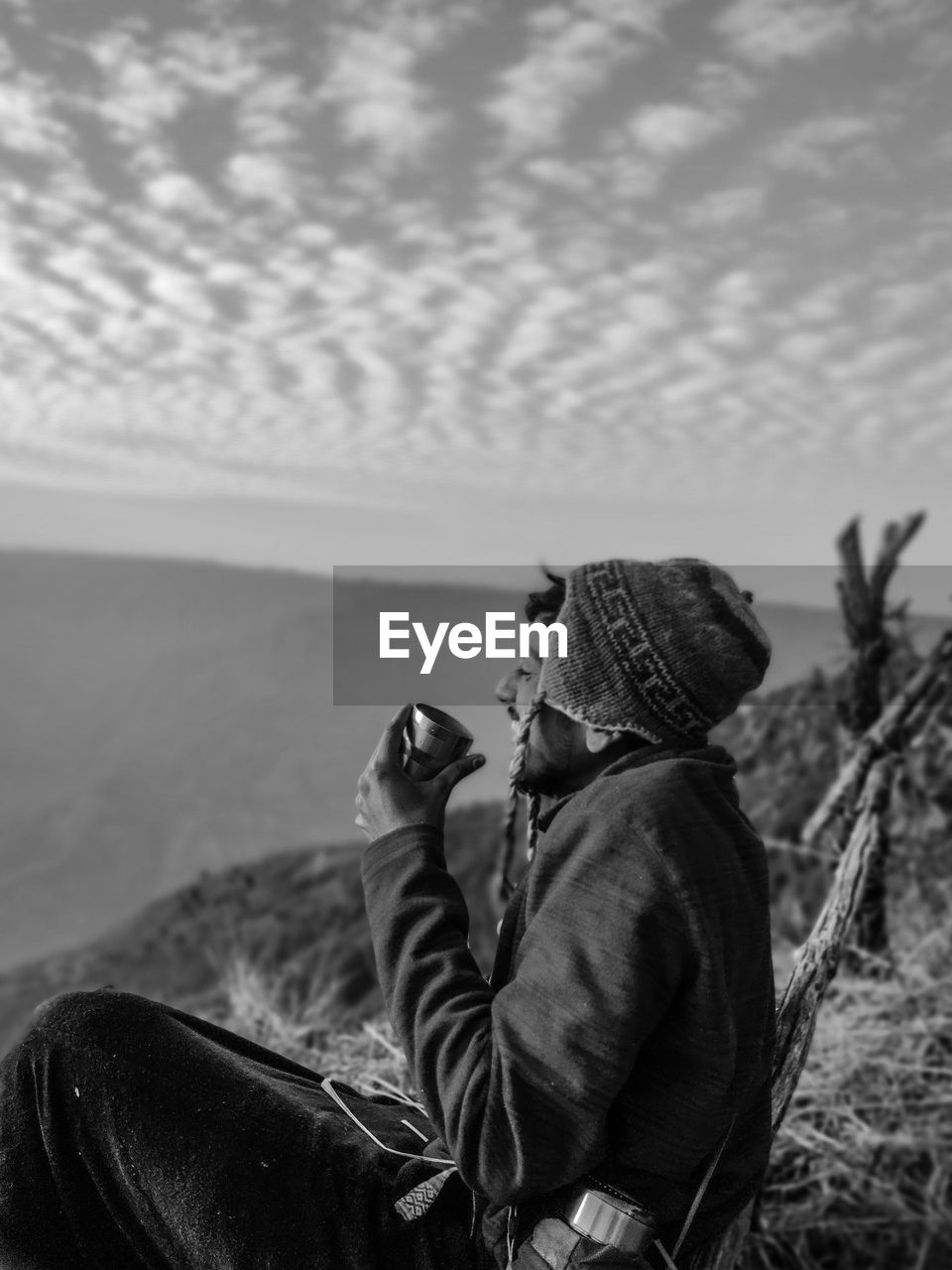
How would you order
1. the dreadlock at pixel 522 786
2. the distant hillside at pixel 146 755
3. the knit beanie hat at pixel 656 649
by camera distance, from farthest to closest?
the distant hillside at pixel 146 755
the dreadlock at pixel 522 786
the knit beanie hat at pixel 656 649

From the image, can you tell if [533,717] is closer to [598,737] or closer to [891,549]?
[598,737]

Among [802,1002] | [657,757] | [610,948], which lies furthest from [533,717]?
[802,1002]

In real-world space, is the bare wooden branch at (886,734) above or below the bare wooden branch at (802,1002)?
above

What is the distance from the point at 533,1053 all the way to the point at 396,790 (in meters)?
0.46

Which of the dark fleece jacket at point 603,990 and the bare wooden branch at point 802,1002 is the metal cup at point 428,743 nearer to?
the dark fleece jacket at point 603,990

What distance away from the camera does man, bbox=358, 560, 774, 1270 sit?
4.38 ft

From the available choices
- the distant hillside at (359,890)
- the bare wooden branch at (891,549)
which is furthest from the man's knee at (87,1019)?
the bare wooden branch at (891,549)

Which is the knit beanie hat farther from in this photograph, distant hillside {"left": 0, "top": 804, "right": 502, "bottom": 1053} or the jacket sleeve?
distant hillside {"left": 0, "top": 804, "right": 502, "bottom": 1053}

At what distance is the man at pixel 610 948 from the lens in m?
1.34

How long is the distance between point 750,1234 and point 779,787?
473 centimetres

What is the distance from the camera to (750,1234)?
2.90 metres

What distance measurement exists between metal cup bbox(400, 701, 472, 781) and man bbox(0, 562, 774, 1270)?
0.02 meters

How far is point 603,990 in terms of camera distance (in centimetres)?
131

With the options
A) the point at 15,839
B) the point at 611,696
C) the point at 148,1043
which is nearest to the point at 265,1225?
the point at 148,1043
